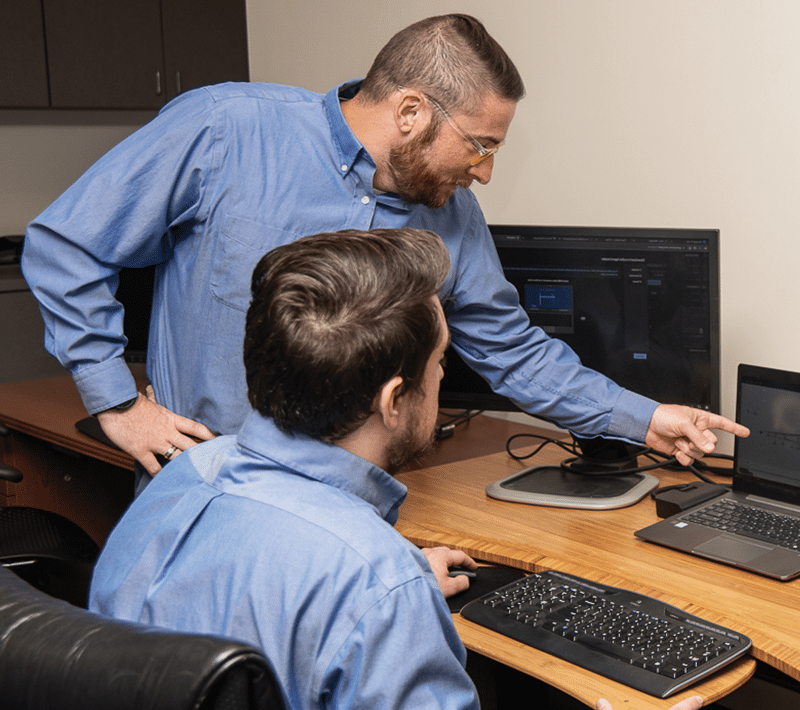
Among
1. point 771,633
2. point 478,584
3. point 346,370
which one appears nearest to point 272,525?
point 346,370

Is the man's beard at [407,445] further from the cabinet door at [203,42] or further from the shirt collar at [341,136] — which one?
the cabinet door at [203,42]

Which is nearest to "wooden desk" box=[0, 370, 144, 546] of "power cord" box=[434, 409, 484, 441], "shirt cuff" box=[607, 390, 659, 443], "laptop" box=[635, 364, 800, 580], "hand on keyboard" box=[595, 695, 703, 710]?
"power cord" box=[434, 409, 484, 441]

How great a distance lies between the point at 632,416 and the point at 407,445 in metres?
0.80

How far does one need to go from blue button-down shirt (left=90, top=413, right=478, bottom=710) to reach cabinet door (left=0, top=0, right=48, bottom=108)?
2.93m

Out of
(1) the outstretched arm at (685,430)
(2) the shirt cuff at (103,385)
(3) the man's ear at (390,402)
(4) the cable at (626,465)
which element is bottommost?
(4) the cable at (626,465)

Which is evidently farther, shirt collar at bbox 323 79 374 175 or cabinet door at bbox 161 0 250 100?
cabinet door at bbox 161 0 250 100

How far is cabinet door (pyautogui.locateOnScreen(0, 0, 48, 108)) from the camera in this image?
11.2 feet

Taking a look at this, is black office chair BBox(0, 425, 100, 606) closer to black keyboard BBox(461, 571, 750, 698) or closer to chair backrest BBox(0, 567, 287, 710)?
black keyboard BBox(461, 571, 750, 698)

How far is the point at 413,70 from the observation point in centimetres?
158

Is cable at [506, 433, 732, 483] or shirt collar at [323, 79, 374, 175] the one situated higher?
shirt collar at [323, 79, 374, 175]

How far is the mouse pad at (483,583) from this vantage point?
142 cm

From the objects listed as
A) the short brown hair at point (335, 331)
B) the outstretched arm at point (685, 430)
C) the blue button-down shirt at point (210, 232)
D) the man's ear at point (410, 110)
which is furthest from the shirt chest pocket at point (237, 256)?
the outstretched arm at point (685, 430)

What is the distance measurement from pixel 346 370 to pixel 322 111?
855 mm

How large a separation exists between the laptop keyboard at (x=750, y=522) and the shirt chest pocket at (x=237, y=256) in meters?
0.87
